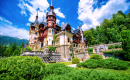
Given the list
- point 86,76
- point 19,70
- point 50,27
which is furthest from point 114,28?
point 19,70

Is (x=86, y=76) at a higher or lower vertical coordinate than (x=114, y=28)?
lower

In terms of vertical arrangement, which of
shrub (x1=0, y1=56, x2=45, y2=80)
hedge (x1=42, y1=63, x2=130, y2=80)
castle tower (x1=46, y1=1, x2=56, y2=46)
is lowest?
hedge (x1=42, y1=63, x2=130, y2=80)

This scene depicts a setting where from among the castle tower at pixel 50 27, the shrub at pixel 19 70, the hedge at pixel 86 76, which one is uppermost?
the castle tower at pixel 50 27

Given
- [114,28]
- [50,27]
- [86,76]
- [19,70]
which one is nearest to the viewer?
[19,70]

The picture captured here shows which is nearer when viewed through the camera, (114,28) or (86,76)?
(86,76)

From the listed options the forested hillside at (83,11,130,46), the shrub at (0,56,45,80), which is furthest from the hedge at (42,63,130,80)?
the forested hillside at (83,11,130,46)

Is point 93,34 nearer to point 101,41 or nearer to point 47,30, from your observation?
point 101,41

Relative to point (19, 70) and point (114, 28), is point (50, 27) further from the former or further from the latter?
point (114, 28)

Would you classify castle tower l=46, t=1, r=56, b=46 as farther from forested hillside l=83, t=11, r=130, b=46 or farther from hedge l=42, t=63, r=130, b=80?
hedge l=42, t=63, r=130, b=80

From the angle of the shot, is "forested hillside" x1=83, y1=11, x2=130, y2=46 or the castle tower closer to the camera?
the castle tower

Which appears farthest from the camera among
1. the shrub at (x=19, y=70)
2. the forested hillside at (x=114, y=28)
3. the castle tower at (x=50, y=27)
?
the forested hillside at (x=114, y=28)

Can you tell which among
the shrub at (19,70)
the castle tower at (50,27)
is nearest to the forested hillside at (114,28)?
the castle tower at (50,27)

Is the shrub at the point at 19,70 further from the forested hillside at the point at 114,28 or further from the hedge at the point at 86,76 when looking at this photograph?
the forested hillside at the point at 114,28

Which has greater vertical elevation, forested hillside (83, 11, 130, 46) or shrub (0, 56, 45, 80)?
forested hillside (83, 11, 130, 46)
